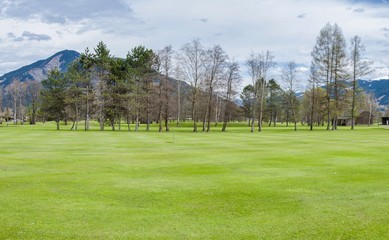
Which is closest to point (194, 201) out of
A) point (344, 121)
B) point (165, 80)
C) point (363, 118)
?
point (165, 80)

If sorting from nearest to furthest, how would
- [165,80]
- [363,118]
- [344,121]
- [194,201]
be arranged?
1. [194,201]
2. [165,80]
3. [344,121]
4. [363,118]

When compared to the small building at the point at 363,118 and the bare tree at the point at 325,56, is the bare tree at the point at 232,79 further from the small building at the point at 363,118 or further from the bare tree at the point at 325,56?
the small building at the point at 363,118

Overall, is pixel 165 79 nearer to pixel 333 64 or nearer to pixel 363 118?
pixel 333 64

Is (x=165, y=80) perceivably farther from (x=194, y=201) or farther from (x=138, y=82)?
(x=194, y=201)

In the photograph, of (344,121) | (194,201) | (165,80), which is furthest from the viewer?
(344,121)

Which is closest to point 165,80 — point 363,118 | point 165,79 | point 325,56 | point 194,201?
point 165,79

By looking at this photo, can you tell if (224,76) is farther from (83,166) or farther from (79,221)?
(79,221)

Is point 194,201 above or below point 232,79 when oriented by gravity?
below

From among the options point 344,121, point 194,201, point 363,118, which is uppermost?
point 363,118

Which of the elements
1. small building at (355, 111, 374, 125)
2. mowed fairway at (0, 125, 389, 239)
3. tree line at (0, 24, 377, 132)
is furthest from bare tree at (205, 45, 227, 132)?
Answer: small building at (355, 111, 374, 125)

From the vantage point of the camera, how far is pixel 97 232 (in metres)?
9.56

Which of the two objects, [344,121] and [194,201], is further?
[344,121]

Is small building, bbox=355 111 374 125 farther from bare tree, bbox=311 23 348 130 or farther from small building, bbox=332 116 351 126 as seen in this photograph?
bare tree, bbox=311 23 348 130

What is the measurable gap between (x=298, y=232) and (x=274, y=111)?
135 meters
